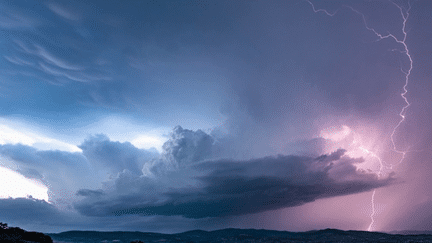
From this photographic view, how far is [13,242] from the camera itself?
35031 mm

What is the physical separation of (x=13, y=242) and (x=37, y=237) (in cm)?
1775

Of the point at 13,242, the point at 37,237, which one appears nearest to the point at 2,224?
the point at 37,237

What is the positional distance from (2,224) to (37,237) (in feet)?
21.8

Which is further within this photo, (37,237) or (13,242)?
(37,237)

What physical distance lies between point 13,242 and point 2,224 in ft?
67.2

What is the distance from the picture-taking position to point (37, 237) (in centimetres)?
5047

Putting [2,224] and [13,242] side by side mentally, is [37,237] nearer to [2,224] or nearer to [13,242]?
[2,224]

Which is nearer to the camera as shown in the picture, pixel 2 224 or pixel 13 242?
pixel 13 242

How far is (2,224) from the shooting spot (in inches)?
1991
